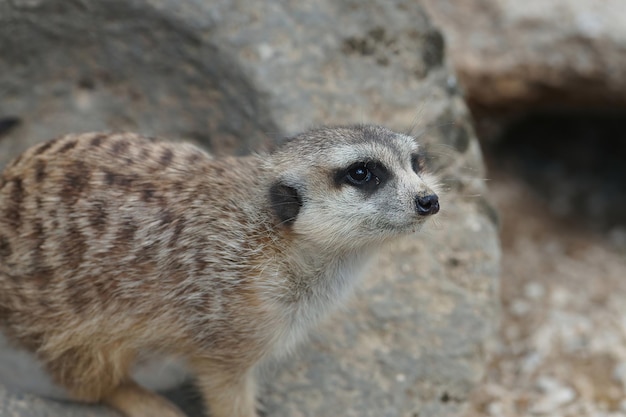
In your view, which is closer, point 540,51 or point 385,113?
point 385,113

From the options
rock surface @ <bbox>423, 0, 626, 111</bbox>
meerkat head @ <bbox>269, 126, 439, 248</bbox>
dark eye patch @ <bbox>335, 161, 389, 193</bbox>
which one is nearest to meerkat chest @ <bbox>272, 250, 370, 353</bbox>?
meerkat head @ <bbox>269, 126, 439, 248</bbox>

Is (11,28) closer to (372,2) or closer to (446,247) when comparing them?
(372,2)

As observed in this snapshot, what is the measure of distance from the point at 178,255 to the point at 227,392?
52cm

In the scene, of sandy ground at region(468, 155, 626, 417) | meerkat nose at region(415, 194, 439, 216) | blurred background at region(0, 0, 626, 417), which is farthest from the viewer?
sandy ground at region(468, 155, 626, 417)

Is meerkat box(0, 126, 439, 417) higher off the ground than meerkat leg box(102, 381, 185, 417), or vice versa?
meerkat box(0, 126, 439, 417)

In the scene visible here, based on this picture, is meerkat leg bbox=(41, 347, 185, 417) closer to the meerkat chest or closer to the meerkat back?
the meerkat back

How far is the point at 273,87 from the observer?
3.80m

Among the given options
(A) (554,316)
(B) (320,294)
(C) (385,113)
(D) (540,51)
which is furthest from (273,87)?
(A) (554,316)

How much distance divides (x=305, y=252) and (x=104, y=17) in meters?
1.69

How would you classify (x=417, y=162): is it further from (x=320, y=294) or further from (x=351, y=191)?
(x=320, y=294)

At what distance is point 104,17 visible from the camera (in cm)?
386

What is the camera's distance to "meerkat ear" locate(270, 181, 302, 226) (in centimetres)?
279

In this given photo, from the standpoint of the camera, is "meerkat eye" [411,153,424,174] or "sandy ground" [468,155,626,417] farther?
"sandy ground" [468,155,626,417]

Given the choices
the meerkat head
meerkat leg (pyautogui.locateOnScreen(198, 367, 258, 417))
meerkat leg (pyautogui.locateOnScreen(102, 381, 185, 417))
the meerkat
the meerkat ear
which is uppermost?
the meerkat head
